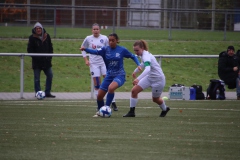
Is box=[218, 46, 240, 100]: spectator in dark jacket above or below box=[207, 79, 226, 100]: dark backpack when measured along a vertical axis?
above

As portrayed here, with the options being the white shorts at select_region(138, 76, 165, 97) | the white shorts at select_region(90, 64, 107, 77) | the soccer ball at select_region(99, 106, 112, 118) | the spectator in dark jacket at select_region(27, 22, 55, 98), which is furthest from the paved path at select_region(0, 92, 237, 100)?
the white shorts at select_region(138, 76, 165, 97)

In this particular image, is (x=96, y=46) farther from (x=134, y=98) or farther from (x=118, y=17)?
(x=118, y=17)

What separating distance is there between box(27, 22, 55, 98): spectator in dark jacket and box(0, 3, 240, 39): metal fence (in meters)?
9.27

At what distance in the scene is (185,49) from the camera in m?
28.2

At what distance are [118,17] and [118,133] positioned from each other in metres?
18.8

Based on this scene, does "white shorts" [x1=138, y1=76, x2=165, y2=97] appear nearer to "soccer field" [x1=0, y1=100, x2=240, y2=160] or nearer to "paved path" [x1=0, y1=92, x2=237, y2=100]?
"soccer field" [x1=0, y1=100, x2=240, y2=160]

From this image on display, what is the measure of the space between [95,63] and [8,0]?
18.1 metres

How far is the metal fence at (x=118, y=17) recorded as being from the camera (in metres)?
29.3

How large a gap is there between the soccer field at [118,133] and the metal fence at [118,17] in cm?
1335

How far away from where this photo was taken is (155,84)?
538 inches

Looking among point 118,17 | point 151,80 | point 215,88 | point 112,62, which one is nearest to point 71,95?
point 215,88

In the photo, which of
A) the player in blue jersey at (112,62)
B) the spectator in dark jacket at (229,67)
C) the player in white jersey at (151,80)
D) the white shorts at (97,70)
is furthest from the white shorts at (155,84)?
the spectator in dark jacket at (229,67)

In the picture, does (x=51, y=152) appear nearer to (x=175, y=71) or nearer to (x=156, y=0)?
(x=175, y=71)

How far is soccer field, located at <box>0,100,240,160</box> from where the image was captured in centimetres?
898
